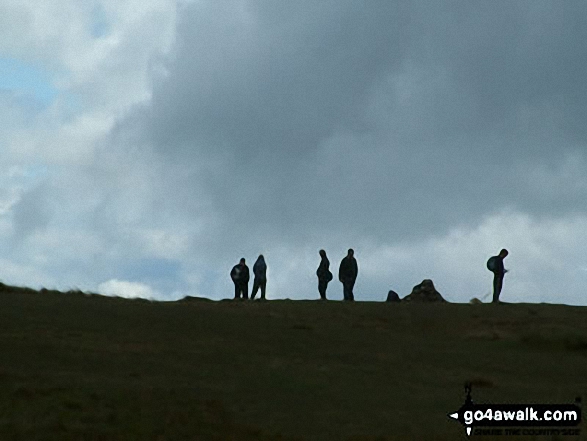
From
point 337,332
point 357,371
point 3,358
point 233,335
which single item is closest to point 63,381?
point 3,358

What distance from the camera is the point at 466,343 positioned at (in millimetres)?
34719

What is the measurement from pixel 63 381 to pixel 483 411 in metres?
7.50

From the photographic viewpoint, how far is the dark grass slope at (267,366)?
23469 mm

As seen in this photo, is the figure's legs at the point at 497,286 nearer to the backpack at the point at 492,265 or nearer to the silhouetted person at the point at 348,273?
the backpack at the point at 492,265

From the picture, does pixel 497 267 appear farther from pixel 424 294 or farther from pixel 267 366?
pixel 267 366

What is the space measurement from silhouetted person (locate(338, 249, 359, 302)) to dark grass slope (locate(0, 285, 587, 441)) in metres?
4.49

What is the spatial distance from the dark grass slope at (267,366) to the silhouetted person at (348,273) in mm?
4488

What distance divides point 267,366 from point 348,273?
59.7 ft

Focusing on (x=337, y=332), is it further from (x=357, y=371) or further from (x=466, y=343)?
(x=357, y=371)

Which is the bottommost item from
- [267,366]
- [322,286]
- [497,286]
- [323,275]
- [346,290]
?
[267,366]

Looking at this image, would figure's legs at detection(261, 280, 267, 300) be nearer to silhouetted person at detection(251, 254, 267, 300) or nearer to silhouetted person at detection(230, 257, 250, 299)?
silhouetted person at detection(251, 254, 267, 300)

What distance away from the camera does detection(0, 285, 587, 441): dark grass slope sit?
23469mm

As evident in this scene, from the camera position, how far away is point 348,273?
1855 inches

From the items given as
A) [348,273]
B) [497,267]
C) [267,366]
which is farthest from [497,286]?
[267,366]
